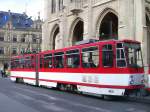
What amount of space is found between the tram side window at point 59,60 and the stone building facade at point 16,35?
62.7 meters

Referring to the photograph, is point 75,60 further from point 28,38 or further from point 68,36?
point 28,38

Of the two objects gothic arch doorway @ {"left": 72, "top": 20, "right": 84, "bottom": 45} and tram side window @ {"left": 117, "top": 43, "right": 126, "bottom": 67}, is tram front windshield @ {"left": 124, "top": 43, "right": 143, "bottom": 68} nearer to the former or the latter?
tram side window @ {"left": 117, "top": 43, "right": 126, "bottom": 67}

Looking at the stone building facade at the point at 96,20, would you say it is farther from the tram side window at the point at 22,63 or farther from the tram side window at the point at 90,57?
the tram side window at the point at 90,57

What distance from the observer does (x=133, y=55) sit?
1808 centimetres

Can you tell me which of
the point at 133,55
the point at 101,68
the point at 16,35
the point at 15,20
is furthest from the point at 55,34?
the point at 15,20

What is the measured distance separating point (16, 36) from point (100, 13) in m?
59.7

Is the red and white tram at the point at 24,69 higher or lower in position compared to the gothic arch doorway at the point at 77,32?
lower

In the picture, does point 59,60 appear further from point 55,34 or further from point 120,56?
point 55,34

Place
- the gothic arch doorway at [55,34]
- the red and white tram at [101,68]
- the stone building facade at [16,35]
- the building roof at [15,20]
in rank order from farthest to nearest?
the building roof at [15,20]
the stone building facade at [16,35]
the gothic arch doorway at [55,34]
the red and white tram at [101,68]

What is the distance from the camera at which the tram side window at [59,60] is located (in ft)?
76.4

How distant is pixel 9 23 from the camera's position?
90250 mm

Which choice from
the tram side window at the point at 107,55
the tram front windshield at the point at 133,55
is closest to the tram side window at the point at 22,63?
the tram side window at the point at 107,55

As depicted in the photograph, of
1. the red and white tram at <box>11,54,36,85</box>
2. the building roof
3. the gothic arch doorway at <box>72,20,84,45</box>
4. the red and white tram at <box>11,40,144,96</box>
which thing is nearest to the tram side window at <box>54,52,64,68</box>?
the red and white tram at <box>11,40,144,96</box>

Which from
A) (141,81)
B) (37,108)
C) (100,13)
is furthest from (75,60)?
(100,13)
